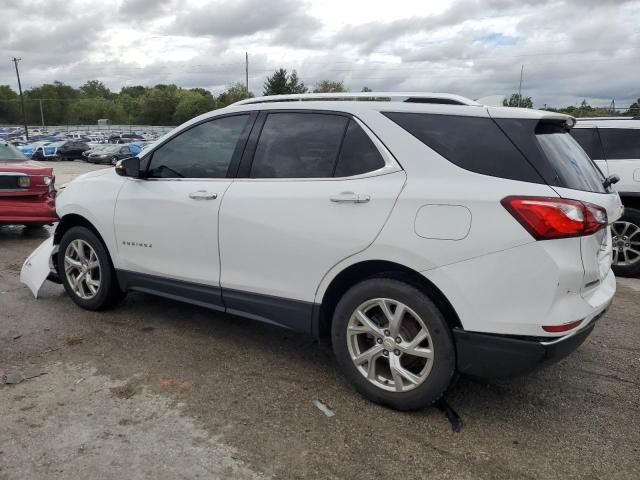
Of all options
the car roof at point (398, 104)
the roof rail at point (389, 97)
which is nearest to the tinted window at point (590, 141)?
the car roof at point (398, 104)

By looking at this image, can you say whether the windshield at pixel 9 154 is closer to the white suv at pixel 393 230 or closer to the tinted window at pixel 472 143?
the white suv at pixel 393 230

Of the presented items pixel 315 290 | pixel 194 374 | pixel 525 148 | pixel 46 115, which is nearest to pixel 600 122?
pixel 525 148

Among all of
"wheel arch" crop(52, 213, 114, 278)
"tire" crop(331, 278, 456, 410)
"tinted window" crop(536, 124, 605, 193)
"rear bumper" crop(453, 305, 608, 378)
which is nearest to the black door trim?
"wheel arch" crop(52, 213, 114, 278)

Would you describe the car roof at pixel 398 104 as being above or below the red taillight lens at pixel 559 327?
above

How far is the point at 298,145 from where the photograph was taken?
3564mm

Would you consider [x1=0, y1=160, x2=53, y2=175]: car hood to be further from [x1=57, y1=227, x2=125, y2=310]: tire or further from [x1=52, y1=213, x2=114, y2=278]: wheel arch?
[x1=57, y1=227, x2=125, y2=310]: tire

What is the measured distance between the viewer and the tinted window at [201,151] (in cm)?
389

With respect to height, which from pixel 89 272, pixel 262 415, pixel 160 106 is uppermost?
pixel 89 272

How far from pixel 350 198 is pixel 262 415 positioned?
1336 millimetres

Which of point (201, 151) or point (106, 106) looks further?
point (106, 106)

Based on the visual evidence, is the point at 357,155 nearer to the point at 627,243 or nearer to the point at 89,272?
the point at 89,272

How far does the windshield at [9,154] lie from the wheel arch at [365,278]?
24.1ft

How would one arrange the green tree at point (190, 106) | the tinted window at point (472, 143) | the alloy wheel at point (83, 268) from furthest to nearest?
the green tree at point (190, 106) → the alloy wheel at point (83, 268) → the tinted window at point (472, 143)

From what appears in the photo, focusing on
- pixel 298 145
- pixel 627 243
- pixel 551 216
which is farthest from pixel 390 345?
pixel 627 243
